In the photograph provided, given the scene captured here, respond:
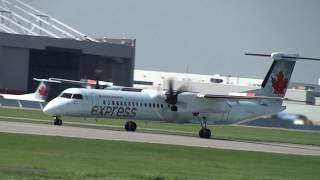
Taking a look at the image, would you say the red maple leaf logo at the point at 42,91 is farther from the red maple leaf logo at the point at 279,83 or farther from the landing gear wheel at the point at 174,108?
the red maple leaf logo at the point at 279,83

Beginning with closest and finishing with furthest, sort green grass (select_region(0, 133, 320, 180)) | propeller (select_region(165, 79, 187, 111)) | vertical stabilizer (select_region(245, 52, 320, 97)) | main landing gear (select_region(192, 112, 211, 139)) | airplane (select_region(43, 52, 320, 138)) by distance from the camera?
green grass (select_region(0, 133, 320, 180))
airplane (select_region(43, 52, 320, 138))
main landing gear (select_region(192, 112, 211, 139))
propeller (select_region(165, 79, 187, 111))
vertical stabilizer (select_region(245, 52, 320, 97))

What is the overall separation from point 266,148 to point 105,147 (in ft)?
48.5

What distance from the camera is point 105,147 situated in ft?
150

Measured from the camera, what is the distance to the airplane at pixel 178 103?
213 ft

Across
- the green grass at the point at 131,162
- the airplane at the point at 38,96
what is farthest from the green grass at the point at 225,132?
the airplane at the point at 38,96

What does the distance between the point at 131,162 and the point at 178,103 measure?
29.3 m

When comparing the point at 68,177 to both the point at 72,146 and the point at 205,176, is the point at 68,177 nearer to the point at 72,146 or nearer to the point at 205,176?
the point at 205,176

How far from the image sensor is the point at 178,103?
68.6 m

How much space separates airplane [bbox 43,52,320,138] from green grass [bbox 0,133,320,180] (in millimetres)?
15603

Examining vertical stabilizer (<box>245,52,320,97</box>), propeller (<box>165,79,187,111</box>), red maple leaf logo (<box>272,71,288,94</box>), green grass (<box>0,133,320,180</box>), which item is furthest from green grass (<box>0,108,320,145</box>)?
green grass (<box>0,133,320,180</box>)

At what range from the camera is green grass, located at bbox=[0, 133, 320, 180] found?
33.9 m

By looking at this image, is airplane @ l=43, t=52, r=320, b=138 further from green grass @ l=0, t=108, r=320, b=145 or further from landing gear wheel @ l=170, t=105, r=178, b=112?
green grass @ l=0, t=108, r=320, b=145

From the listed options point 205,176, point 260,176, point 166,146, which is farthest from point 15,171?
point 166,146

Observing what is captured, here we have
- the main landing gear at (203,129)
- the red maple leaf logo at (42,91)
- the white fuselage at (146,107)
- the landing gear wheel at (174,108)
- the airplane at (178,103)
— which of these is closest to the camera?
the white fuselage at (146,107)
